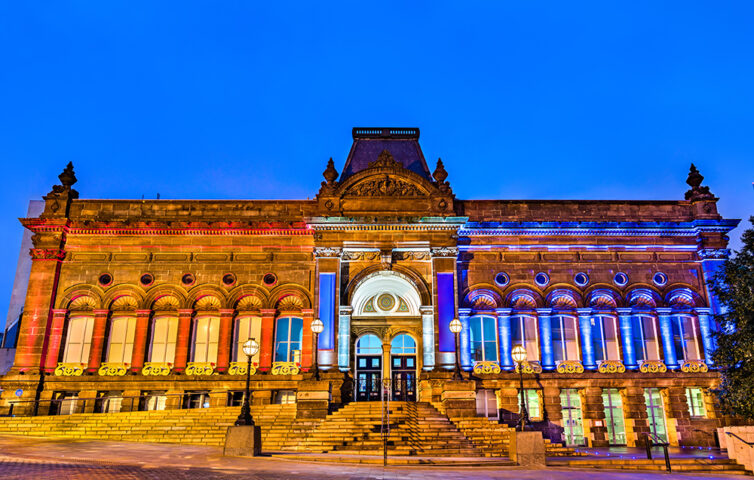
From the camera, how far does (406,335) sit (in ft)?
102

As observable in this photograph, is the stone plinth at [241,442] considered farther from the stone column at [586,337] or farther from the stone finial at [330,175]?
the stone column at [586,337]

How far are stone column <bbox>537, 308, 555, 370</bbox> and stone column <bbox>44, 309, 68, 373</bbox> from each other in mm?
25245

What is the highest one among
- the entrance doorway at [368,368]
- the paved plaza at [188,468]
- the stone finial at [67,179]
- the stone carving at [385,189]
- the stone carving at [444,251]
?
the stone finial at [67,179]

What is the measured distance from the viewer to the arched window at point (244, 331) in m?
30.0

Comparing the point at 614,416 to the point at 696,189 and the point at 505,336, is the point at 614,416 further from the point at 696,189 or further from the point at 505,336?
the point at 696,189

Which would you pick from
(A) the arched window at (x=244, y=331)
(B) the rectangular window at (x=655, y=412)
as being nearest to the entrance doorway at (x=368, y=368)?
(A) the arched window at (x=244, y=331)

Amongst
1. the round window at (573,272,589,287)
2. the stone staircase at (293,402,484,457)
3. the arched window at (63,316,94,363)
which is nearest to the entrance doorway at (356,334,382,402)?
the stone staircase at (293,402,484,457)

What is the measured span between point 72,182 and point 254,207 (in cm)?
1073

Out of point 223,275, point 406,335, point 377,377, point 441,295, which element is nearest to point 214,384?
point 223,275

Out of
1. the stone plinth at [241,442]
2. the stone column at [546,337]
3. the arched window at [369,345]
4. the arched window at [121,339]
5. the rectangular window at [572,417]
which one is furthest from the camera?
the arched window at [369,345]

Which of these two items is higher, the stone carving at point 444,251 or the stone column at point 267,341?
the stone carving at point 444,251

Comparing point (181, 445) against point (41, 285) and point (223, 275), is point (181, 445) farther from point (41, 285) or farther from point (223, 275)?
point (41, 285)

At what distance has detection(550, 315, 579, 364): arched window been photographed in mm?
29578

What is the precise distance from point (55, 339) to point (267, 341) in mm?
11087
